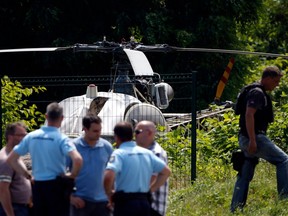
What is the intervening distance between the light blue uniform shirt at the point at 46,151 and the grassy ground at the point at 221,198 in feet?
9.87

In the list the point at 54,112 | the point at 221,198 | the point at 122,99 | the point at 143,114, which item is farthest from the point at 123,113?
the point at 54,112

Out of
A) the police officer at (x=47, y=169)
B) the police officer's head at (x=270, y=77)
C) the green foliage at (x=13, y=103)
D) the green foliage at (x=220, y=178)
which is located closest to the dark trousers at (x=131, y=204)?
the police officer at (x=47, y=169)

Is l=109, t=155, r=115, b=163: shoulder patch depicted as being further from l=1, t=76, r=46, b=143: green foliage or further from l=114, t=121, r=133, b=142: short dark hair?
l=1, t=76, r=46, b=143: green foliage

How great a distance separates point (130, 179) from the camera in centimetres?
831

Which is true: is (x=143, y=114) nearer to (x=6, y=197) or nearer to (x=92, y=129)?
(x=92, y=129)

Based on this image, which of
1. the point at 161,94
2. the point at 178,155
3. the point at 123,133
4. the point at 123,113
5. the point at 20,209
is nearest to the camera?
the point at 123,133

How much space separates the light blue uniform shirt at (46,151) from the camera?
855cm

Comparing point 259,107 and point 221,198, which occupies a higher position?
point 259,107

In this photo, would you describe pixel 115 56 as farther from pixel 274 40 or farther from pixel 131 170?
pixel 274 40

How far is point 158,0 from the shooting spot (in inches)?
1080

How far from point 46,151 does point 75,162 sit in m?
0.39

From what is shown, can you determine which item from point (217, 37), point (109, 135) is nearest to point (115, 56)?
point (109, 135)

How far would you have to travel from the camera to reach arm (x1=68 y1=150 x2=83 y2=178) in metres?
8.31

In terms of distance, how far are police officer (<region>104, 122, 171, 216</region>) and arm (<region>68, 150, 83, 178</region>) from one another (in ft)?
0.85
